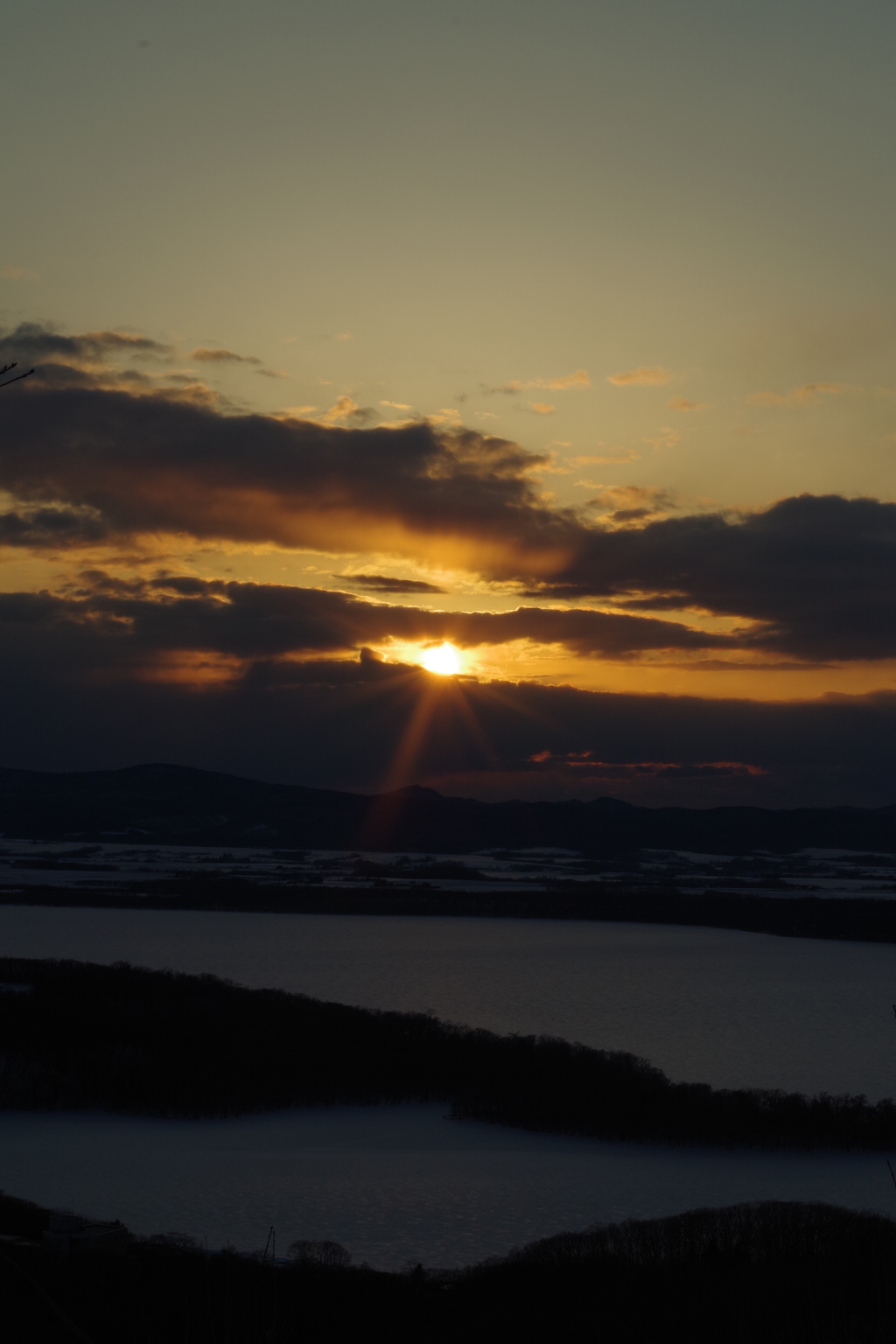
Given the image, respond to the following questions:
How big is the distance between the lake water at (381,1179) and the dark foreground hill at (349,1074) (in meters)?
1.53

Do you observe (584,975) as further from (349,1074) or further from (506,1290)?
(506,1290)

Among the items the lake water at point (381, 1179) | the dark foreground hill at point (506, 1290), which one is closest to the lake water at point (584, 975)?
the lake water at point (381, 1179)

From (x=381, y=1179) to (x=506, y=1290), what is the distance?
12760mm

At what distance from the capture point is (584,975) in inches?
3632

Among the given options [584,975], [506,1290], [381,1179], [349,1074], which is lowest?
[506,1290]

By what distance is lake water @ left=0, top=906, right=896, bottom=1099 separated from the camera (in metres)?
61.3

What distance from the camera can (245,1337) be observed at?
16844mm

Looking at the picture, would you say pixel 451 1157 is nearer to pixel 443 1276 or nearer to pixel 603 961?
pixel 443 1276

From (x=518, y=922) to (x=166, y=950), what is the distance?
53013 millimetres

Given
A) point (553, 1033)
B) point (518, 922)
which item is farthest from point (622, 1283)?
point (518, 922)

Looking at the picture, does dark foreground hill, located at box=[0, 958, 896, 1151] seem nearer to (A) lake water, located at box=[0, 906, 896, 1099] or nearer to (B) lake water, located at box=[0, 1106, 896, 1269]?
(B) lake water, located at box=[0, 1106, 896, 1269]

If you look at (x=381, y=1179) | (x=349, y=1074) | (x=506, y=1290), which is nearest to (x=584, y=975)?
(x=349, y=1074)

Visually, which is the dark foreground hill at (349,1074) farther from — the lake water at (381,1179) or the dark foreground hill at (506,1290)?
the dark foreground hill at (506,1290)

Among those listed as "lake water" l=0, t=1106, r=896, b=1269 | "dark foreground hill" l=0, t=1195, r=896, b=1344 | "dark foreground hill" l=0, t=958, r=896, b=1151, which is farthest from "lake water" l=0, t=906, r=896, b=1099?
"dark foreground hill" l=0, t=1195, r=896, b=1344
